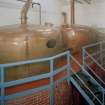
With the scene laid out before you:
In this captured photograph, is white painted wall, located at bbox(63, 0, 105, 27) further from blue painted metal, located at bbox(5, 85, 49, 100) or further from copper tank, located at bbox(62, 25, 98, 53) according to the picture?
blue painted metal, located at bbox(5, 85, 49, 100)

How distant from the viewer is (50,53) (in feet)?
16.9

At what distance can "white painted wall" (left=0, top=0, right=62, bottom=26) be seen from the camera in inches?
278

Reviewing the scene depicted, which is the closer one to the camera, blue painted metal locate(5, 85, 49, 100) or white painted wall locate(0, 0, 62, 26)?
blue painted metal locate(5, 85, 49, 100)

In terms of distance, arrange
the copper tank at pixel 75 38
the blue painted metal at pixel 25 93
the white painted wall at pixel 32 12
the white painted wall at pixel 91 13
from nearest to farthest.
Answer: the blue painted metal at pixel 25 93, the copper tank at pixel 75 38, the white painted wall at pixel 32 12, the white painted wall at pixel 91 13

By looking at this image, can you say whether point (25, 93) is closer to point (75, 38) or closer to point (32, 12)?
point (75, 38)

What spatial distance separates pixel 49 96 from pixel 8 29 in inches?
87.6

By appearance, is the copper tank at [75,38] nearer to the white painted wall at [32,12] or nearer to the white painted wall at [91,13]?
the white painted wall at [32,12]

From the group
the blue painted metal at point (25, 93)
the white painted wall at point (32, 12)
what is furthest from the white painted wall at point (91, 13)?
the blue painted metal at point (25, 93)

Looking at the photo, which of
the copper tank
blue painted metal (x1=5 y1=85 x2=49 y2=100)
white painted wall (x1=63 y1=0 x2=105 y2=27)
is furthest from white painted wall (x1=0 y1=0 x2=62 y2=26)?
blue painted metal (x1=5 y1=85 x2=49 y2=100)

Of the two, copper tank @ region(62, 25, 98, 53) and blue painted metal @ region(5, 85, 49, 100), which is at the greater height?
copper tank @ region(62, 25, 98, 53)

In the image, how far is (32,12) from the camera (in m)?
8.59

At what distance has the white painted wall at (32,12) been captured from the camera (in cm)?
707

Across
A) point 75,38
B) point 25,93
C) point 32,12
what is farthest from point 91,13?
point 25,93

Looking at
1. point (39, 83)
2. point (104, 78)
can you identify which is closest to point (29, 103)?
point (39, 83)
